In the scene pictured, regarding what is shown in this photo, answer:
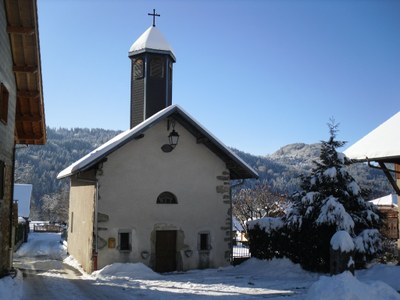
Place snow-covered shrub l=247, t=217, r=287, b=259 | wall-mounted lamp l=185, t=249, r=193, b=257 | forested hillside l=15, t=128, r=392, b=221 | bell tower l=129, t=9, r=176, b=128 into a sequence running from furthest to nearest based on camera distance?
forested hillside l=15, t=128, r=392, b=221
bell tower l=129, t=9, r=176, b=128
wall-mounted lamp l=185, t=249, r=193, b=257
snow-covered shrub l=247, t=217, r=287, b=259

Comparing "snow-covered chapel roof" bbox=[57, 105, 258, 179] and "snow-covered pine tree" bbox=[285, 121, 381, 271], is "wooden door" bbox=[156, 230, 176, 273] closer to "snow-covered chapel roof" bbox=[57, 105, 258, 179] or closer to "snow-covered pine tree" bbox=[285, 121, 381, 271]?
"snow-covered chapel roof" bbox=[57, 105, 258, 179]

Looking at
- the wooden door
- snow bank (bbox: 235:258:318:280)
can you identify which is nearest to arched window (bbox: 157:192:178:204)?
the wooden door

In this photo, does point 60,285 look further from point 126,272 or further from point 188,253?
point 188,253

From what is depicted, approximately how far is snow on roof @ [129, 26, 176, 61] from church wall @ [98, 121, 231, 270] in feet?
16.7

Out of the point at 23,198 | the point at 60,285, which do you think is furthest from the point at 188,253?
the point at 23,198

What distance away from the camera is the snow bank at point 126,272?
15.3 meters

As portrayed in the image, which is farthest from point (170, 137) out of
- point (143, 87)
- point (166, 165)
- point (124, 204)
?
point (143, 87)

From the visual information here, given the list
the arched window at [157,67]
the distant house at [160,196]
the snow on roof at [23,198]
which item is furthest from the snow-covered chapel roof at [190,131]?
the snow on roof at [23,198]

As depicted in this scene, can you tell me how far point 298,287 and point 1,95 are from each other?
9563mm

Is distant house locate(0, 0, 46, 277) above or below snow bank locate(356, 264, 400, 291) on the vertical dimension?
above

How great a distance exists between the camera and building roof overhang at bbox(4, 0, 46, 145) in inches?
449

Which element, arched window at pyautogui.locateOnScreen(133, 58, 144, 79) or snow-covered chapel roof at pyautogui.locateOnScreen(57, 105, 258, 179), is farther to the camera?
arched window at pyautogui.locateOnScreen(133, 58, 144, 79)

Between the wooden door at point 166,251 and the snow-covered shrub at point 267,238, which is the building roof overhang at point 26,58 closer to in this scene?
the wooden door at point 166,251

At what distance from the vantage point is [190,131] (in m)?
18.0
